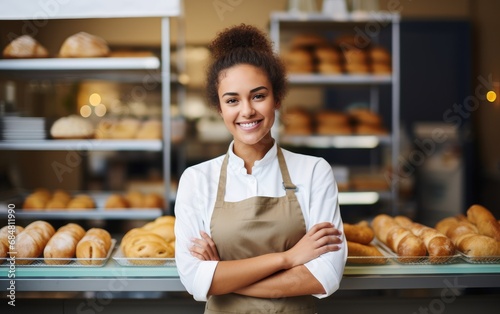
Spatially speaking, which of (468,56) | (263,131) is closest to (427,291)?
(263,131)

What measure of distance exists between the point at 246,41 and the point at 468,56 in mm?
5090

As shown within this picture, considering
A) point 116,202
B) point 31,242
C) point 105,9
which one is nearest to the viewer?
point 31,242

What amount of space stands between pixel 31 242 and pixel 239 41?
1056mm

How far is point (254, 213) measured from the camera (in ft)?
5.71

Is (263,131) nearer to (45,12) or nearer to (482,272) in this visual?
(482,272)

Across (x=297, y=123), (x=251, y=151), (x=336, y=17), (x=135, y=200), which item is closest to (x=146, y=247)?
(x=251, y=151)

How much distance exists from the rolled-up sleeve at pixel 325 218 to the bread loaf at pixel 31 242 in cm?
102

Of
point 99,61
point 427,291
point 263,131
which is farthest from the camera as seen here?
point 99,61

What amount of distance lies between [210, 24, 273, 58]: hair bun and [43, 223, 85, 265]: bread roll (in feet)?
2.87

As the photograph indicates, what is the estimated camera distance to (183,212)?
1.75 m

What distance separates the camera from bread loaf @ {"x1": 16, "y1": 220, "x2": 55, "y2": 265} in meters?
2.06

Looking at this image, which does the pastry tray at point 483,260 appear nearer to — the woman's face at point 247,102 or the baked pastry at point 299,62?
the woman's face at point 247,102

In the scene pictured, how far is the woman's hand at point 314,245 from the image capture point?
1.68 m

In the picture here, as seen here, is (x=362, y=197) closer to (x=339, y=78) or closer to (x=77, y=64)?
(x=339, y=78)
